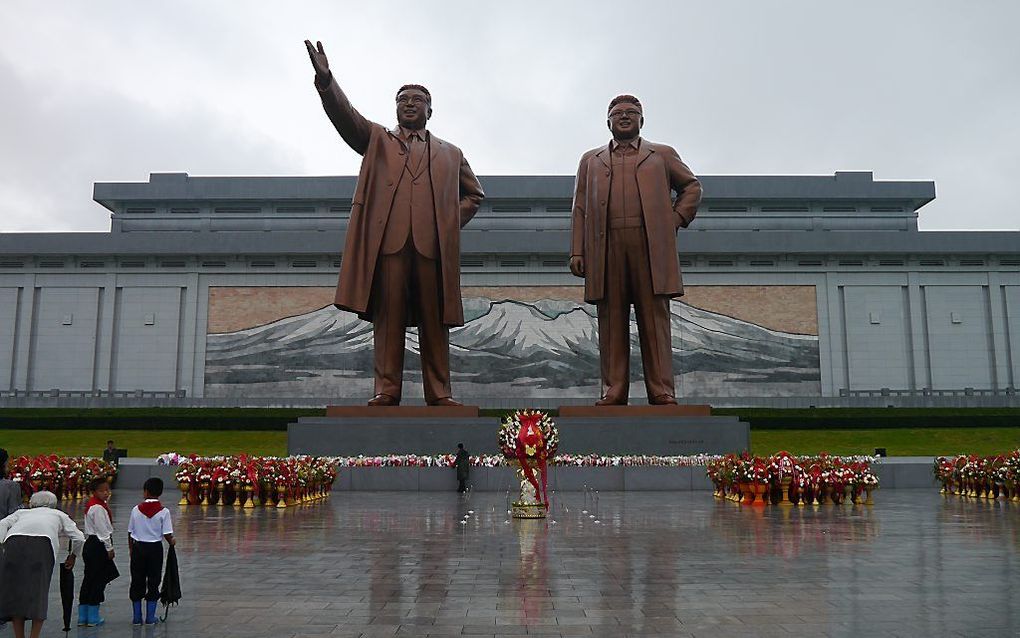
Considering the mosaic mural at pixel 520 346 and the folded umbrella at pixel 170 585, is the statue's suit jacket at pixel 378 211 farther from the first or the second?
the mosaic mural at pixel 520 346

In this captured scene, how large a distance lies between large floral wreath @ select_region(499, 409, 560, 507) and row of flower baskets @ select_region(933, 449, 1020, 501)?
682cm

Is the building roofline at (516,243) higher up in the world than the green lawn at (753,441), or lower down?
higher up

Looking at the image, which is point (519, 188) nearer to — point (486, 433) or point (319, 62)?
point (486, 433)

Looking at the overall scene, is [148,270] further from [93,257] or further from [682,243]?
[682,243]

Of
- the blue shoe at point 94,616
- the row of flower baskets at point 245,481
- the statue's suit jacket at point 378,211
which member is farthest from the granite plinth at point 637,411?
the blue shoe at point 94,616

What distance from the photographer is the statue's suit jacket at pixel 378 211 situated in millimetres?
12609

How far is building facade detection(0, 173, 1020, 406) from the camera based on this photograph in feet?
99.0

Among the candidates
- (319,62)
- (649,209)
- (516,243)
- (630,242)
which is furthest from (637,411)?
(516,243)

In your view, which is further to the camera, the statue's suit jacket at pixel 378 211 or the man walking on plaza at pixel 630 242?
the man walking on plaza at pixel 630 242

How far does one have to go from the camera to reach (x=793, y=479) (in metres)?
10.7

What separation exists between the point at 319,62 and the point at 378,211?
99.6 inches

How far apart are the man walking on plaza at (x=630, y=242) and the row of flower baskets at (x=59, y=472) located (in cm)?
757

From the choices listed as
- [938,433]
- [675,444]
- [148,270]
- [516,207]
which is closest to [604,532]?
[675,444]

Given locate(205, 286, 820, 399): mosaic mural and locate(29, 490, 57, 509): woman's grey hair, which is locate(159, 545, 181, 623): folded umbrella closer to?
locate(29, 490, 57, 509): woman's grey hair
